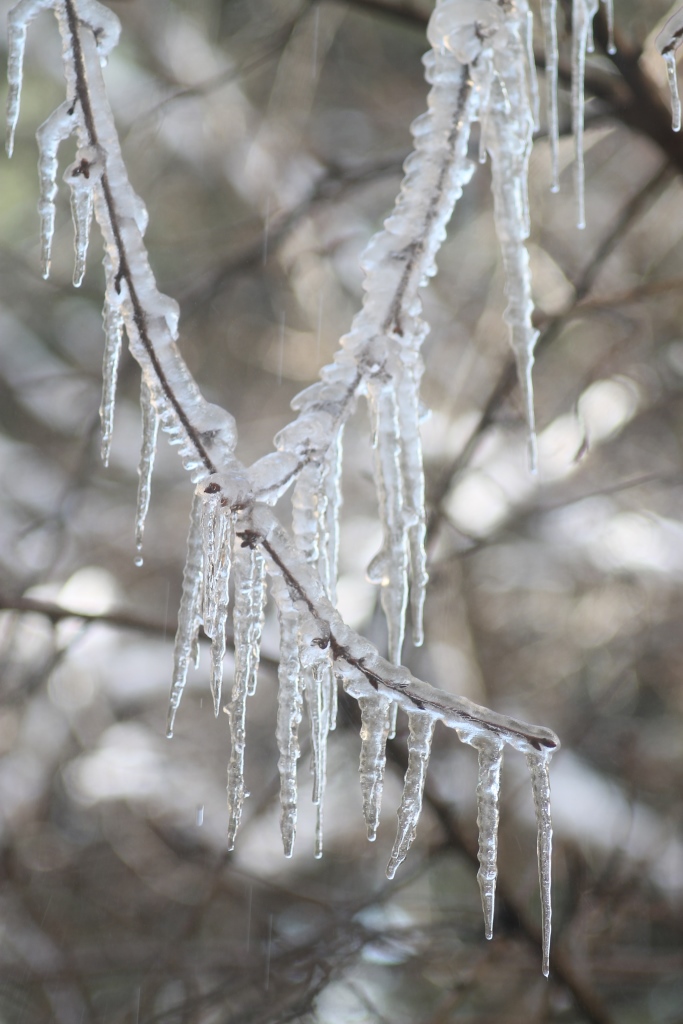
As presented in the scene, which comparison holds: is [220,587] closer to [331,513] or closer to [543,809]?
[331,513]

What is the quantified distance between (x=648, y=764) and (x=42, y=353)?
2.96m

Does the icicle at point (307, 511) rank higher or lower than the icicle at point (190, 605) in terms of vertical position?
higher

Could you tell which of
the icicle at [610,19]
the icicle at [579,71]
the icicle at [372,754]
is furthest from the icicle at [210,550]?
the icicle at [610,19]

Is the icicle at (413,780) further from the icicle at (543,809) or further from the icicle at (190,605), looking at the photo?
the icicle at (190,605)

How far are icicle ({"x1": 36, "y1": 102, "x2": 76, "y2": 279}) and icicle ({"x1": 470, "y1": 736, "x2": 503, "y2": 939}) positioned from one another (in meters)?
0.44

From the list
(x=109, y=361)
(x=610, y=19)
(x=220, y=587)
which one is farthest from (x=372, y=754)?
(x=610, y=19)

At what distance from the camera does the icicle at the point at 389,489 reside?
584 mm

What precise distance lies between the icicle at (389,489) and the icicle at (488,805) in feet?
0.47

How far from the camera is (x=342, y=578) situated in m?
2.86

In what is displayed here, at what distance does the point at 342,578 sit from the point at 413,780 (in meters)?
2.34

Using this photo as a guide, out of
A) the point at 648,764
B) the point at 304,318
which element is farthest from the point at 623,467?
the point at 304,318

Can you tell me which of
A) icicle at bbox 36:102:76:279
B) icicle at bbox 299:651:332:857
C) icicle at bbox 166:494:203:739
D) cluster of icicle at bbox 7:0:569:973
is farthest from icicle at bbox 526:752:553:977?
icicle at bbox 36:102:76:279

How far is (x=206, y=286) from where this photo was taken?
1.83m

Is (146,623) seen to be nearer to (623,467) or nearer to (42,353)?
(623,467)
